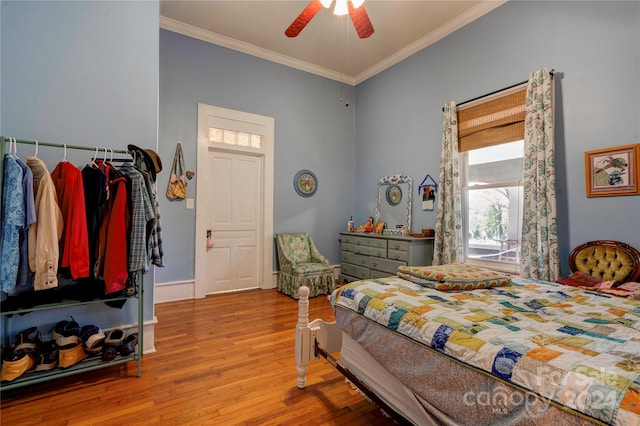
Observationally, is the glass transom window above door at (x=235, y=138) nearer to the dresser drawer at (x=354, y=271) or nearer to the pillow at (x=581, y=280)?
the dresser drawer at (x=354, y=271)

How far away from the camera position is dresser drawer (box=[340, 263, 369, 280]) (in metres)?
4.54

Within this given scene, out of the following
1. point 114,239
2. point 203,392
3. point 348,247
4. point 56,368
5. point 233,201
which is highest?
point 233,201

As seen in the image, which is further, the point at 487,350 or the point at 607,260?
the point at 607,260

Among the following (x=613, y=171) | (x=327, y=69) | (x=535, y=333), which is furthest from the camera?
(x=327, y=69)

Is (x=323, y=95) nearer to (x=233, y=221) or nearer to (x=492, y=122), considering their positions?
(x=233, y=221)

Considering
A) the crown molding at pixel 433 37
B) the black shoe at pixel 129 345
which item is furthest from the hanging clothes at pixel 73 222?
the crown molding at pixel 433 37

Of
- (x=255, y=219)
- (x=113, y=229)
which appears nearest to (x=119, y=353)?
(x=113, y=229)

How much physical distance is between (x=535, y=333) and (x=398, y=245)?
9.30 ft

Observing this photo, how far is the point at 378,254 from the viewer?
428 cm

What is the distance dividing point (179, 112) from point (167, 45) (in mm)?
839

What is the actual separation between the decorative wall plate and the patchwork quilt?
319 cm

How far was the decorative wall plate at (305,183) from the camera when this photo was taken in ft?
16.3

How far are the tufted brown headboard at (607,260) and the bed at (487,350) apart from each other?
88cm

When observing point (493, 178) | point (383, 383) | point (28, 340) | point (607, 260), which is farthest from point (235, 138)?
point (607, 260)
